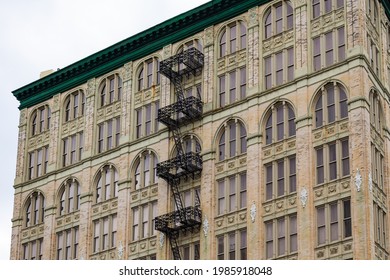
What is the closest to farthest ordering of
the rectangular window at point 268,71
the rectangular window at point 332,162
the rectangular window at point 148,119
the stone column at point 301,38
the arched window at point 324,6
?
the rectangular window at point 332,162
the arched window at point 324,6
the stone column at point 301,38
the rectangular window at point 268,71
the rectangular window at point 148,119

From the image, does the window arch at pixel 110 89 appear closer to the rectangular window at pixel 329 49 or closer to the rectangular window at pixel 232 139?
the rectangular window at pixel 232 139

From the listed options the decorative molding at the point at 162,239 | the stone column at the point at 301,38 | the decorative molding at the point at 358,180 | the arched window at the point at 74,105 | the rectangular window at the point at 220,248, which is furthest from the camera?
the arched window at the point at 74,105

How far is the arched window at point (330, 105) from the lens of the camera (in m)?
64.7

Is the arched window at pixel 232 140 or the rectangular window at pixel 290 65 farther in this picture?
the arched window at pixel 232 140

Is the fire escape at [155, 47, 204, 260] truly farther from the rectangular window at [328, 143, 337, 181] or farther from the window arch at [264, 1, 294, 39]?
the rectangular window at [328, 143, 337, 181]

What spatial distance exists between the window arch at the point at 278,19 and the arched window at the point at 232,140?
6096 millimetres

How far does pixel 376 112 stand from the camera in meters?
67.0

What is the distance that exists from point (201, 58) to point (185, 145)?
19.6 ft

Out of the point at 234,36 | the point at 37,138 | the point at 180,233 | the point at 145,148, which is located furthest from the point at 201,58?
the point at 37,138

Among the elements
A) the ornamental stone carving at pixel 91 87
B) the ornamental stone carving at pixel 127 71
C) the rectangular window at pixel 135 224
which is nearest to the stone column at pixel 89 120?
the ornamental stone carving at pixel 91 87

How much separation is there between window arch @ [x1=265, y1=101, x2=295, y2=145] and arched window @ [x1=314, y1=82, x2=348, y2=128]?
1.92 m

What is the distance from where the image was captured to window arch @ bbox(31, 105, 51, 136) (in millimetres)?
83938

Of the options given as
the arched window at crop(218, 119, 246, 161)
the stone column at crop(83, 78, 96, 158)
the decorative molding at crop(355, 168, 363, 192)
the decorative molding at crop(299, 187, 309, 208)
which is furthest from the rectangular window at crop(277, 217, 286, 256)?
the stone column at crop(83, 78, 96, 158)

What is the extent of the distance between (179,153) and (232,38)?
27.6 feet
